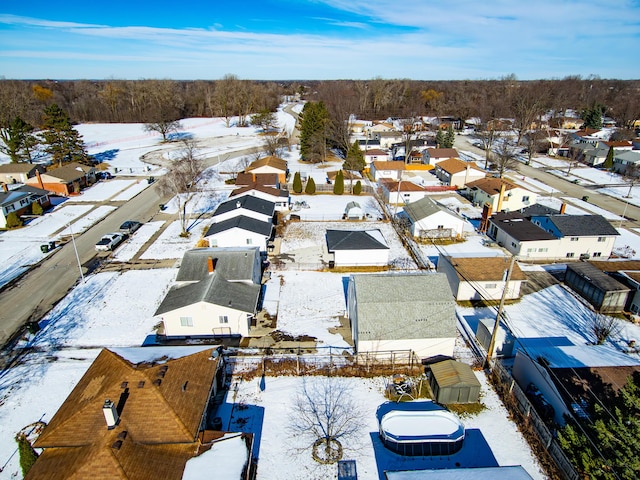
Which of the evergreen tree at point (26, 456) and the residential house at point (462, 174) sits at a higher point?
the residential house at point (462, 174)

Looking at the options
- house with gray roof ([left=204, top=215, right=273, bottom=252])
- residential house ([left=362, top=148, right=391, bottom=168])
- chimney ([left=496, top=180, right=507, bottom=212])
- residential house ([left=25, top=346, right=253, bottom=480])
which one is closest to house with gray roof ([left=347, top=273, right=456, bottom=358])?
residential house ([left=25, top=346, right=253, bottom=480])

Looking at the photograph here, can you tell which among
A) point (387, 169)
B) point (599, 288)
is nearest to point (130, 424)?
point (599, 288)

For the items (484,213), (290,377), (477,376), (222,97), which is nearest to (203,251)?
(290,377)

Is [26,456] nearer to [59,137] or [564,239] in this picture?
[564,239]

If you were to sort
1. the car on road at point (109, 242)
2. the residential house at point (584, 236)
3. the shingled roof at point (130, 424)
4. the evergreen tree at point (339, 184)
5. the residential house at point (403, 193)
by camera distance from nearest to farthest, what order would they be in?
the shingled roof at point (130, 424) → the residential house at point (584, 236) → the car on road at point (109, 242) → the residential house at point (403, 193) → the evergreen tree at point (339, 184)

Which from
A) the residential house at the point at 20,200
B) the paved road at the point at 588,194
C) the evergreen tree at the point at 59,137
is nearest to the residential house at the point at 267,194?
the residential house at the point at 20,200

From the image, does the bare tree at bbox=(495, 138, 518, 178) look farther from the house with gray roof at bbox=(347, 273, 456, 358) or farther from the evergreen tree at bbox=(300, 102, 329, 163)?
the house with gray roof at bbox=(347, 273, 456, 358)

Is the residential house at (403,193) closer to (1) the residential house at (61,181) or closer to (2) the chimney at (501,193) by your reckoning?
(2) the chimney at (501,193)
